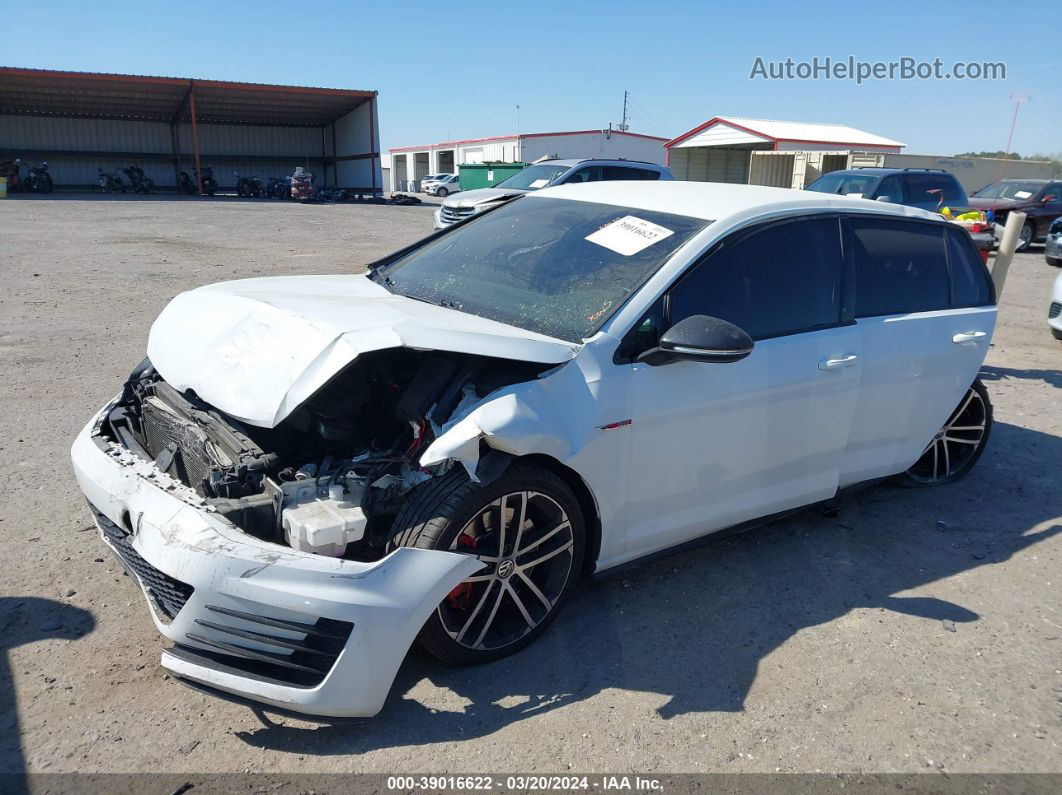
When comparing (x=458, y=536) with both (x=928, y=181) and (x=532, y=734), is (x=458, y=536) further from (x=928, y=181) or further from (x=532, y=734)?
(x=928, y=181)

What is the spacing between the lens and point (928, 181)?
13.6 metres

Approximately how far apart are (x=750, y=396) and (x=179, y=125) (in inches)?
1689

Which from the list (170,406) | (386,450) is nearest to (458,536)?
(386,450)

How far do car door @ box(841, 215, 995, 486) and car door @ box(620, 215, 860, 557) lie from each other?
0.18 m

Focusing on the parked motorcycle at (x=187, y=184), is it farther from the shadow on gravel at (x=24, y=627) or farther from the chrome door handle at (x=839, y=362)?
the chrome door handle at (x=839, y=362)

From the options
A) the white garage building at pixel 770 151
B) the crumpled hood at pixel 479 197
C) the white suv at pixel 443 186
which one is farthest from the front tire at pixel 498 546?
the white suv at pixel 443 186

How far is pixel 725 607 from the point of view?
3486mm

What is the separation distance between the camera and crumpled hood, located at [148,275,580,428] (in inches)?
108

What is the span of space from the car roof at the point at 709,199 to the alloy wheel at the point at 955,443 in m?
1.27

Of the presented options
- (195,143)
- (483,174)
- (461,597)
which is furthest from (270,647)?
(195,143)

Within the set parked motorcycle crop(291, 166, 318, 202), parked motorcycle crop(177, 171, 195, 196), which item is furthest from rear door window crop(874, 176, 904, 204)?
parked motorcycle crop(177, 171, 195, 196)

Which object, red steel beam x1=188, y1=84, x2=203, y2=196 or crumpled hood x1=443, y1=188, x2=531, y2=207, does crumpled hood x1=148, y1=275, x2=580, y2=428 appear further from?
red steel beam x1=188, y1=84, x2=203, y2=196

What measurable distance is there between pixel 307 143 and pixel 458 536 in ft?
147

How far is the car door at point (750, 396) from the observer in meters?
3.14
